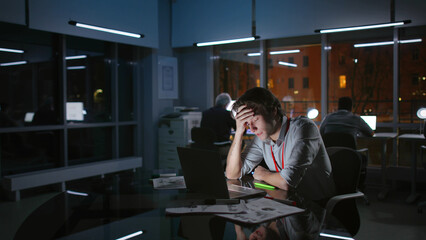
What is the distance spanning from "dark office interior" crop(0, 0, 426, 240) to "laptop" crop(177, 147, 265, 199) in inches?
85.7

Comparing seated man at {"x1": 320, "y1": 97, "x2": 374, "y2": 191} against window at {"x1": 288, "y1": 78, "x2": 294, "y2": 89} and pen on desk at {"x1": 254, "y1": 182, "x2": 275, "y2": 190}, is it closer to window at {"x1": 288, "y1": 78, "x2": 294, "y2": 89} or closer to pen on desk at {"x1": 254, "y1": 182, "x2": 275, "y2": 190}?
window at {"x1": 288, "y1": 78, "x2": 294, "y2": 89}

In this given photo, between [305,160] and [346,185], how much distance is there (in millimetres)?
325

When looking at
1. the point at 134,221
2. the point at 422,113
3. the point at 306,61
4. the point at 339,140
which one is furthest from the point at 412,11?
the point at 134,221

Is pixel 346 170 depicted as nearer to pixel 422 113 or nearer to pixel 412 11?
pixel 422 113

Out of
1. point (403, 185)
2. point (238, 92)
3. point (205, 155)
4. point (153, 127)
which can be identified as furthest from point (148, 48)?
Answer: point (205, 155)

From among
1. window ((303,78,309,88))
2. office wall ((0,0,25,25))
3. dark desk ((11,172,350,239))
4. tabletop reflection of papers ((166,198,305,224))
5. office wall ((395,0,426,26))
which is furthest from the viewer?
window ((303,78,309,88))

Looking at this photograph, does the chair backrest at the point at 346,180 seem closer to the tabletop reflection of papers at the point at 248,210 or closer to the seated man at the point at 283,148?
the seated man at the point at 283,148

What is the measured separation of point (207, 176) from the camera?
176 centimetres

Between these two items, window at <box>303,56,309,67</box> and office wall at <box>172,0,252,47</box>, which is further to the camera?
window at <box>303,56,309,67</box>

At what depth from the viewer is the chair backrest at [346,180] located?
1.97 metres

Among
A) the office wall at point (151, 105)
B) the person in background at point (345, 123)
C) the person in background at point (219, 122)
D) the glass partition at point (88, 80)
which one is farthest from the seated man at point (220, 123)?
the glass partition at point (88, 80)

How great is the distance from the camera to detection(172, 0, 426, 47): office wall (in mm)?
5215

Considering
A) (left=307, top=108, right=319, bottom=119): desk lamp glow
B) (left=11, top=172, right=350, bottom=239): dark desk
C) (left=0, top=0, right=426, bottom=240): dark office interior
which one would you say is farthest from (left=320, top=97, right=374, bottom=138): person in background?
(left=11, top=172, right=350, bottom=239): dark desk

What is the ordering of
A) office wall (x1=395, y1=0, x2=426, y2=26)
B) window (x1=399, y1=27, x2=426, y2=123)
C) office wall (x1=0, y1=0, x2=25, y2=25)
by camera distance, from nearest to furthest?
1. office wall (x1=0, y1=0, x2=25, y2=25)
2. office wall (x1=395, y1=0, x2=426, y2=26)
3. window (x1=399, y1=27, x2=426, y2=123)
